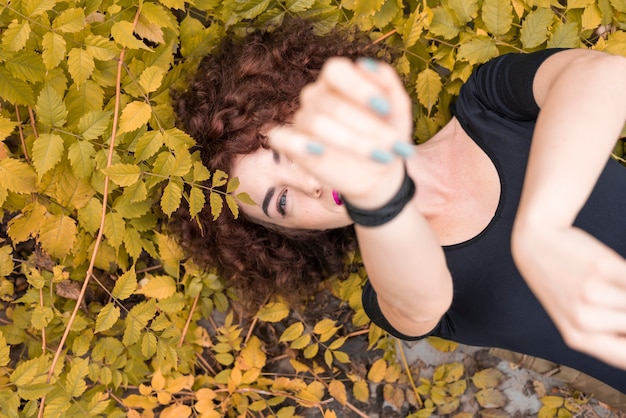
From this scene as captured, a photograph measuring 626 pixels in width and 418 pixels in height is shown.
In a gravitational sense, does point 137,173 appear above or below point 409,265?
below

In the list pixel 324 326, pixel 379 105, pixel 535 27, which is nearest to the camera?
pixel 379 105

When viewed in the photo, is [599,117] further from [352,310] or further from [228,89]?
[352,310]

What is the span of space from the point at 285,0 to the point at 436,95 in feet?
1.75

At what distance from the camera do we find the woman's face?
1.40 meters

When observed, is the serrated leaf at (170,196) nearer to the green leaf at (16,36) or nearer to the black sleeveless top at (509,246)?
the green leaf at (16,36)

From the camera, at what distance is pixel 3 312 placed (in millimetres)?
2129

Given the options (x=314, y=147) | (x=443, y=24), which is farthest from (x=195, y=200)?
(x=443, y=24)

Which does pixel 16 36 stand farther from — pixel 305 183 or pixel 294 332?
pixel 294 332

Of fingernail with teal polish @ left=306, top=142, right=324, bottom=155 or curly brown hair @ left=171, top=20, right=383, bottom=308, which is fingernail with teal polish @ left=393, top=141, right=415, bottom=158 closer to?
fingernail with teal polish @ left=306, top=142, right=324, bottom=155

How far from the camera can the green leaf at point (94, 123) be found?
1.38 m

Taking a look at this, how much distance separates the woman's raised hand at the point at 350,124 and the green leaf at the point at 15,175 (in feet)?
3.24

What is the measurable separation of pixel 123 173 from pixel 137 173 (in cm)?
4

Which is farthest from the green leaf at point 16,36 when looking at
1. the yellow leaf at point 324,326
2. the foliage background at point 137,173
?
the yellow leaf at point 324,326

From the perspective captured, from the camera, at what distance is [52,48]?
1263 millimetres
